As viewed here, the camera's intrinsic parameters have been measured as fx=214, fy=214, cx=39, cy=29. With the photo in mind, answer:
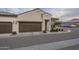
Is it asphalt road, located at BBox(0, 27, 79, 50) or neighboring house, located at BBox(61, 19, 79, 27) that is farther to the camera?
neighboring house, located at BBox(61, 19, 79, 27)

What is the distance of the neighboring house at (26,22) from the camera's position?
1090cm

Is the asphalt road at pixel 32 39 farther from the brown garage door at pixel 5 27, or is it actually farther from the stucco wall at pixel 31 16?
the stucco wall at pixel 31 16

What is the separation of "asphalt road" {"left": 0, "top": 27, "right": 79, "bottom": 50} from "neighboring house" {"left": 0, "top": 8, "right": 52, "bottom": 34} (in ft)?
1.34

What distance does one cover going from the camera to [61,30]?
1133cm

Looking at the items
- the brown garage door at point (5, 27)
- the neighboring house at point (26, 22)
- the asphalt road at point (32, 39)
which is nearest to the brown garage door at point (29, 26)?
the neighboring house at point (26, 22)

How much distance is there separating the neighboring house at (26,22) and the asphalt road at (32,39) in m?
0.41

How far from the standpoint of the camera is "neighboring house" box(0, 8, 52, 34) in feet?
35.8

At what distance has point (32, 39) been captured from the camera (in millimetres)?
11062

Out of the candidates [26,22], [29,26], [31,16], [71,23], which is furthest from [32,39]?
[71,23]

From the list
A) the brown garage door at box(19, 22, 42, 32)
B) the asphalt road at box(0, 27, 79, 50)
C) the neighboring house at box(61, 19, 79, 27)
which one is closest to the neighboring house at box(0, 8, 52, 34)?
the brown garage door at box(19, 22, 42, 32)

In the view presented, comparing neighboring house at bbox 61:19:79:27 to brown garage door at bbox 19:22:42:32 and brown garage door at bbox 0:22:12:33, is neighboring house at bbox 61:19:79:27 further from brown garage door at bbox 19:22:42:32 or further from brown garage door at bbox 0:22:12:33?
brown garage door at bbox 0:22:12:33

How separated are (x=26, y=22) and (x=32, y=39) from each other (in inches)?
38.2
